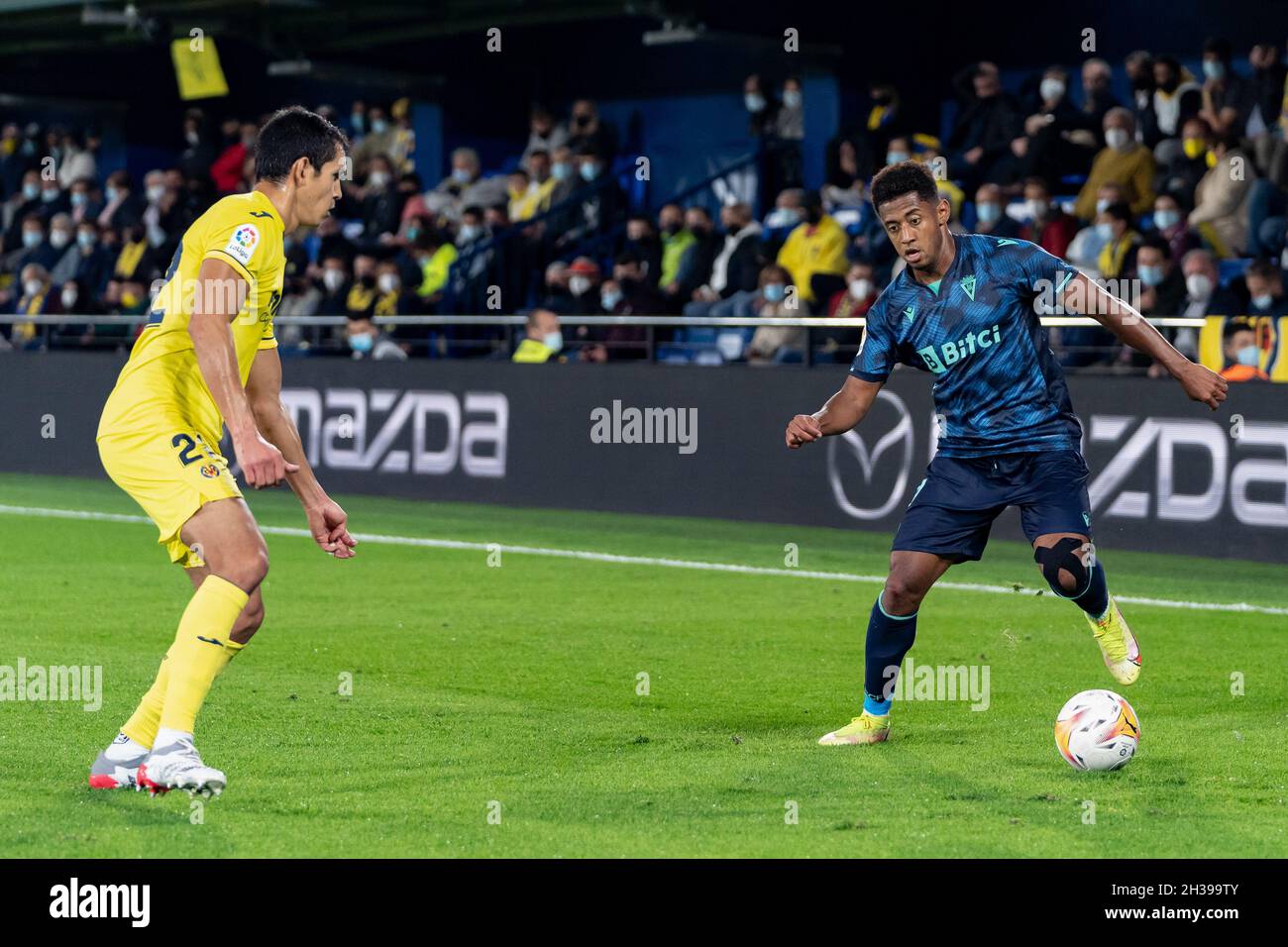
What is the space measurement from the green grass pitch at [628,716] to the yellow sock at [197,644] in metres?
0.29

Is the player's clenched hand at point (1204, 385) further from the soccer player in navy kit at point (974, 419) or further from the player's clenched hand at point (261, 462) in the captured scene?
the player's clenched hand at point (261, 462)

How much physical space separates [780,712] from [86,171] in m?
21.9

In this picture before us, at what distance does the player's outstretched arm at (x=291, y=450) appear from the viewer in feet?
21.3

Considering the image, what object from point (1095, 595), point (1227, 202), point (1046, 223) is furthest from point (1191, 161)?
point (1095, 595)

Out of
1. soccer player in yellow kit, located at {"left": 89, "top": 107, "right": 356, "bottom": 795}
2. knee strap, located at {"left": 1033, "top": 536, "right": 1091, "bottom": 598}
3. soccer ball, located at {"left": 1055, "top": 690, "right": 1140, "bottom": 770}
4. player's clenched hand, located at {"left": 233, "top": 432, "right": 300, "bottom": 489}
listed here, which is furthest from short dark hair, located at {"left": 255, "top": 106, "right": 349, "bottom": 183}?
soccer ball, located at {"left": 1055, "top": 690, "right": 1140, "bottom": 770}

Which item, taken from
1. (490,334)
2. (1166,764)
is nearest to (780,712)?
(1166,764)

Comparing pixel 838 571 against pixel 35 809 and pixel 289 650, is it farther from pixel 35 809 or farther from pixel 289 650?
pixel 35 809

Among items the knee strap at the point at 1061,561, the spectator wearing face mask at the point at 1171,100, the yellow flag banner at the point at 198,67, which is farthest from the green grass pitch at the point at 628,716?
the yellow flag banner at the point at 198,67

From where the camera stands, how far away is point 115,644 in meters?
9.68

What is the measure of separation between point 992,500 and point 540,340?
1044 cm

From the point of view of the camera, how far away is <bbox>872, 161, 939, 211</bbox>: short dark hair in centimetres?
706

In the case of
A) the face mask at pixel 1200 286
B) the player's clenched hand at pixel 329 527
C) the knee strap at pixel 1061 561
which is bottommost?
the knee strap at pixel 1061 561

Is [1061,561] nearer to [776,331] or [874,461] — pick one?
[874,461]

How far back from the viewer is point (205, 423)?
644cm
